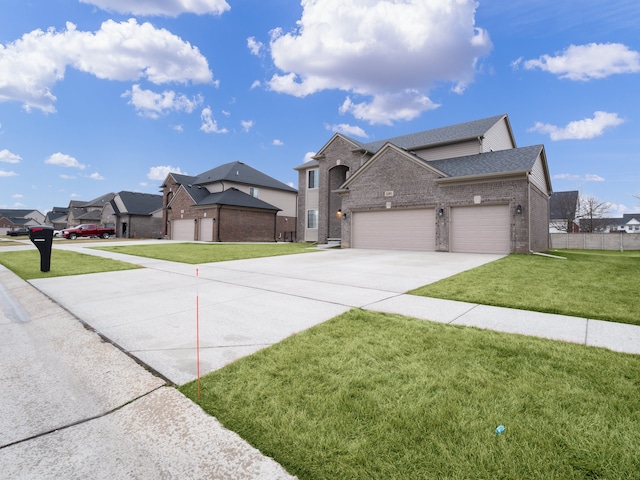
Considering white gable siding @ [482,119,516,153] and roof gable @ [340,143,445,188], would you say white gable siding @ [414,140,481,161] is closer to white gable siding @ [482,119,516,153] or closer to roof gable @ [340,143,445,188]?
white gable siding @ [482,119,516,153]

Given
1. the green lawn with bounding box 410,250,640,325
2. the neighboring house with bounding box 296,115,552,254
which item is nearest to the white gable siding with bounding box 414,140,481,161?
the neighboring house with bounding box 296,115,552,254

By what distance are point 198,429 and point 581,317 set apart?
17.9 feet

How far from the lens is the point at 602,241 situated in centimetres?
2675

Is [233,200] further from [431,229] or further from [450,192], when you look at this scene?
[450,192]

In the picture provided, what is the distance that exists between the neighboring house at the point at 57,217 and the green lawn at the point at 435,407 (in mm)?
100592

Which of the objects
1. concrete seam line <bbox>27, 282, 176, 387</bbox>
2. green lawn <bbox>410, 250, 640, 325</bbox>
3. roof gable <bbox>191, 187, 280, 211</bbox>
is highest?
roof gable <bbox>191, 187, 280, 211</bbox>

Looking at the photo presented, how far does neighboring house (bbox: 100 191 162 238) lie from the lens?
4172cm

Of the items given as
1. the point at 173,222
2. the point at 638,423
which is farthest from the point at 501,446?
the point at 173,222

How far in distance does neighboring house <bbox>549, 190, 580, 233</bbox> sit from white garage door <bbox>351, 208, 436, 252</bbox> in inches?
1437

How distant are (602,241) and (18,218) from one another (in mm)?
130510

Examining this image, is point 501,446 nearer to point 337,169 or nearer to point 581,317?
point 581,317

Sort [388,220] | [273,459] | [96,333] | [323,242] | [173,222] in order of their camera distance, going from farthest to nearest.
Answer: [173,222] → [323,242] → [388,220] → [96,333] → [273,459]

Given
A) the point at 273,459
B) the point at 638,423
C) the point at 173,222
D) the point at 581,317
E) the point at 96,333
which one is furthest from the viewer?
the point at 173,222

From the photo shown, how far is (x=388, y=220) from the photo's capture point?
18.3 metres
